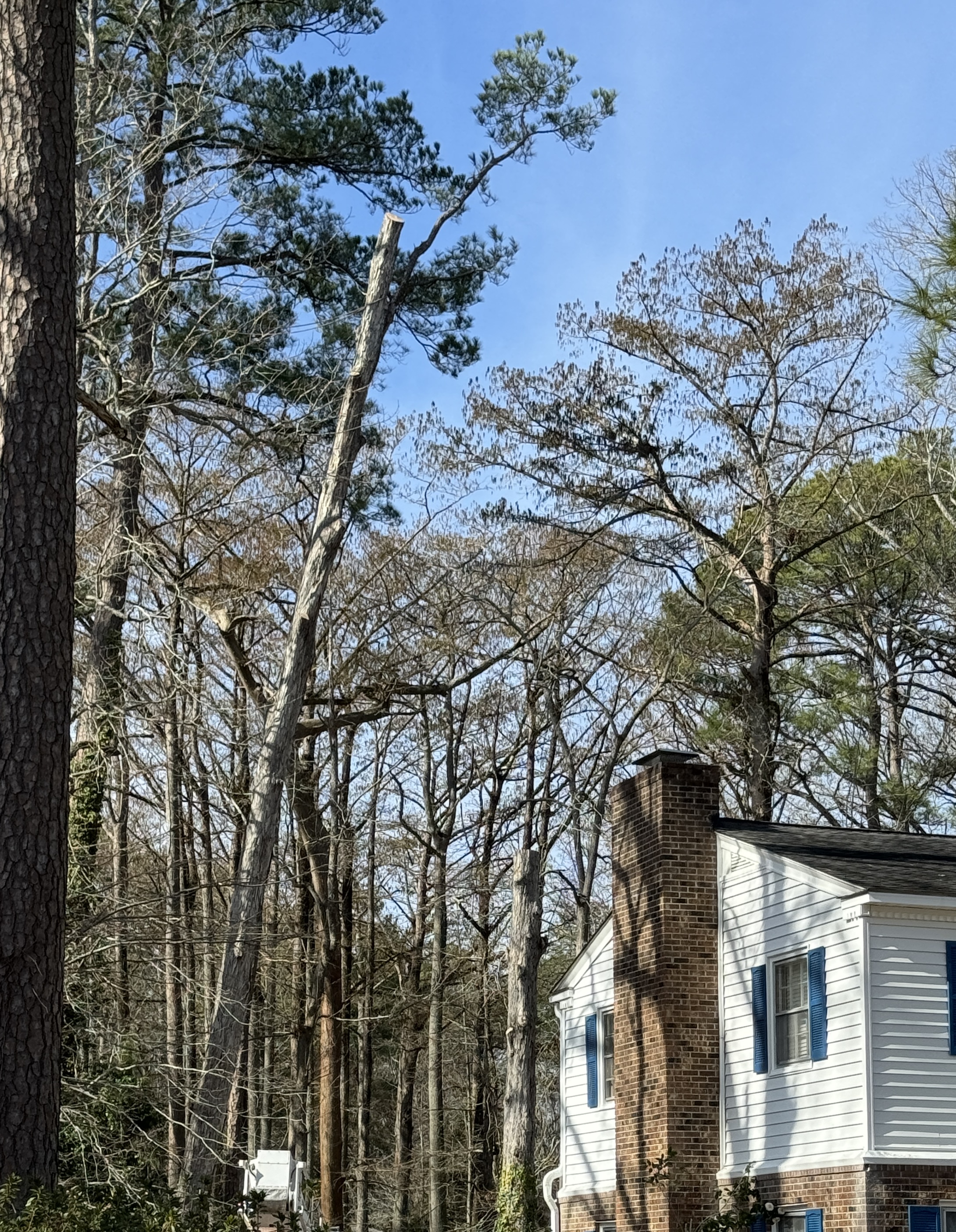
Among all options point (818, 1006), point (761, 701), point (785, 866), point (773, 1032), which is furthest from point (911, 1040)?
point (761, 701)

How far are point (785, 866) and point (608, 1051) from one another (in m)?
4.31

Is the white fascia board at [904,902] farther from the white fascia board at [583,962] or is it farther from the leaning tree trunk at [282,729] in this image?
the leaning tree trunk at [282,729]

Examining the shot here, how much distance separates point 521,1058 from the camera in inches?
734

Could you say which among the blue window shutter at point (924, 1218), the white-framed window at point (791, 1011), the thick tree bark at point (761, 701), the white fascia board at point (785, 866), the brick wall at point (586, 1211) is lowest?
the brick wall at point (586, 1211)

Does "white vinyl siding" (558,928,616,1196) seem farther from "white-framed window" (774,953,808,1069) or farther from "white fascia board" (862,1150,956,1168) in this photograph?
"white fascia board" (862,1150,956,1168)

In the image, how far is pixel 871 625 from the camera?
2562cm

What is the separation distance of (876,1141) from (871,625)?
13663 millimetres

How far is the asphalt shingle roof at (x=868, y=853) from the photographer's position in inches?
555

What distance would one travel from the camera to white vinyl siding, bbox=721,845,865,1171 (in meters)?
13.6

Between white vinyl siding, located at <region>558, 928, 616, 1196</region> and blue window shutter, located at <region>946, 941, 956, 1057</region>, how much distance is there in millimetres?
4771

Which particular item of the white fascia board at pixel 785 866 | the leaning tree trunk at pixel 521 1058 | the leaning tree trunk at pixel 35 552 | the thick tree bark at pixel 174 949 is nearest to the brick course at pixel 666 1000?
the white fascia board at pixel 785 866

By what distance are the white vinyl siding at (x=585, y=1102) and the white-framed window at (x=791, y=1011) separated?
290 cm

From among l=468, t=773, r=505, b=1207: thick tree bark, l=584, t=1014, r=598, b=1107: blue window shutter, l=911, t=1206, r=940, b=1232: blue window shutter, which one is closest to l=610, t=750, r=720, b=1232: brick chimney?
l=584, t=1014, r=598, b=1107: blue window shutter

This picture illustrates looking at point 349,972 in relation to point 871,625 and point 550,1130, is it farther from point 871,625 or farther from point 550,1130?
point 871,625
